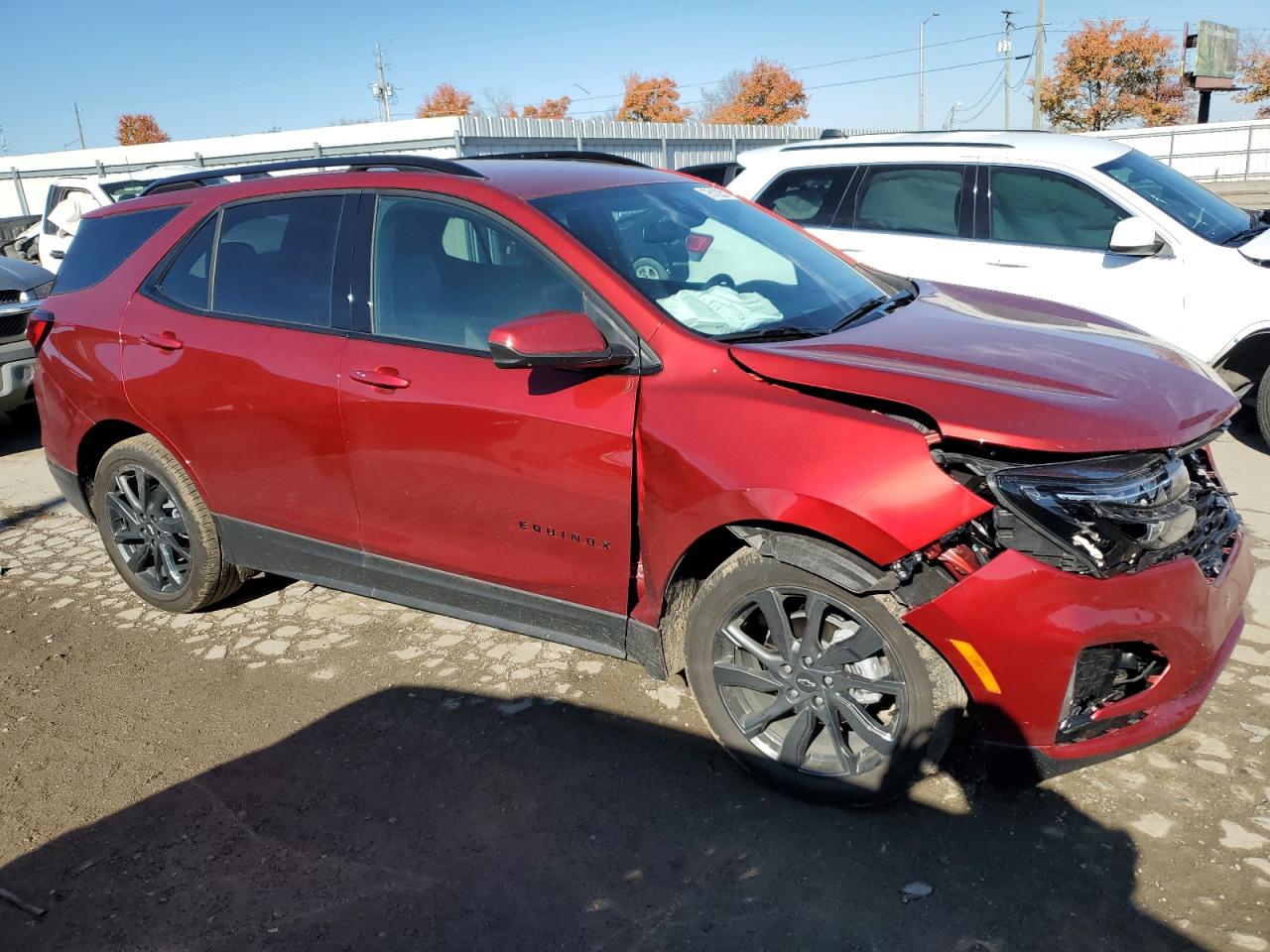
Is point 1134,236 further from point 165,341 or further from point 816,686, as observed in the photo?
point 165,341

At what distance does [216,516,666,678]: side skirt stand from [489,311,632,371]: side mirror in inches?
32.6

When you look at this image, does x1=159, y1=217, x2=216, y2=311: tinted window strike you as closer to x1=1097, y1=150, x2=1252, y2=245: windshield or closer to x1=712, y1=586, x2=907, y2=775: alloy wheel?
x1=712, y1=586, x2=907, y2=775: alloy wheel

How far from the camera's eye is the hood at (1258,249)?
5.51 meters

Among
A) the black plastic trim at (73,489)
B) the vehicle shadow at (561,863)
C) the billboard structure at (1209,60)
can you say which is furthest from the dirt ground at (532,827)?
the billboard structure at (1209,60)

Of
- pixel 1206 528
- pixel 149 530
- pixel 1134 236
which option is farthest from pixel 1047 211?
pixel 149 530

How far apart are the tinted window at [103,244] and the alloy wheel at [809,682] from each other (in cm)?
312

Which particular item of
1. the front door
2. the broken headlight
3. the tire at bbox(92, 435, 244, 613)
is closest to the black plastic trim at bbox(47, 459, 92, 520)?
the tire at bbox(92, 435, 244, 613)

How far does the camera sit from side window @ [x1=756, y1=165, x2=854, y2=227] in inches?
267

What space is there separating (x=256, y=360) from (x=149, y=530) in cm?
125

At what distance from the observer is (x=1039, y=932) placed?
2.40 m

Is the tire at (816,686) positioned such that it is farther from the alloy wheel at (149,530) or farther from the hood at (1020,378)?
the alloy wheel at (149,530)

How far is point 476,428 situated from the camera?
3.21m

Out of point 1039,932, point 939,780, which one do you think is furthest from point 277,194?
point 1039,932

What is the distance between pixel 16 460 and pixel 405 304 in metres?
5.73
